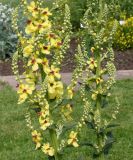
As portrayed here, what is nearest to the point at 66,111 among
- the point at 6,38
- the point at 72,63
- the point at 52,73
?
the point at 52,73

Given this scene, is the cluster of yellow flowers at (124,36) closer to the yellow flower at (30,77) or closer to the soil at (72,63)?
the soil at (72,63)

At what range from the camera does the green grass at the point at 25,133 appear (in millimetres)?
5223

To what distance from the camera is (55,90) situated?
3.11 metres

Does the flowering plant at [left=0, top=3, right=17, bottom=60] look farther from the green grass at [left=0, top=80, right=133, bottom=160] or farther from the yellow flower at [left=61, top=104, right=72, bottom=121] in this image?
the yellow flower at [left=61, top=104, right=72, bottom=121]

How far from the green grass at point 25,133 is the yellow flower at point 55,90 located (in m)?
1.29

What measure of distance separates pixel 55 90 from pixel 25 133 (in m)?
2.76

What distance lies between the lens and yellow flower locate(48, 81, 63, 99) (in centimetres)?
308

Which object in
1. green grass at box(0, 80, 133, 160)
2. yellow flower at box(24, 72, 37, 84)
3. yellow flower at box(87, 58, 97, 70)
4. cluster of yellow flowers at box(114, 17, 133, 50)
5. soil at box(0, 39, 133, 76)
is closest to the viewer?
yellow flower at box(24, 72, 37, 84)

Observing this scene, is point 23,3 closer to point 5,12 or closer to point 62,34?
point 62,34

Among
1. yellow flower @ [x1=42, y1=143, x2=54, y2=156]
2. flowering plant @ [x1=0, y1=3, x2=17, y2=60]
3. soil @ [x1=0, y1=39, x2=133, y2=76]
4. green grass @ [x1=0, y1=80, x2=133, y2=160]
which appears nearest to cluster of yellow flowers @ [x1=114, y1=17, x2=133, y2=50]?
soil @ [x1=0, y1=39, x2=133, y2=76]

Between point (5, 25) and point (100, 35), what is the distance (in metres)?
6.25

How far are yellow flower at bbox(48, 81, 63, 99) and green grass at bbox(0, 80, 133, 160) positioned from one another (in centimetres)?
129

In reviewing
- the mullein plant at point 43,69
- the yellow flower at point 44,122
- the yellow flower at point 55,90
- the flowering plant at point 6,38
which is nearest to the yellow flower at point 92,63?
the mullein plant at point 43,69

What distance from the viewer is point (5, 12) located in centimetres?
1009
